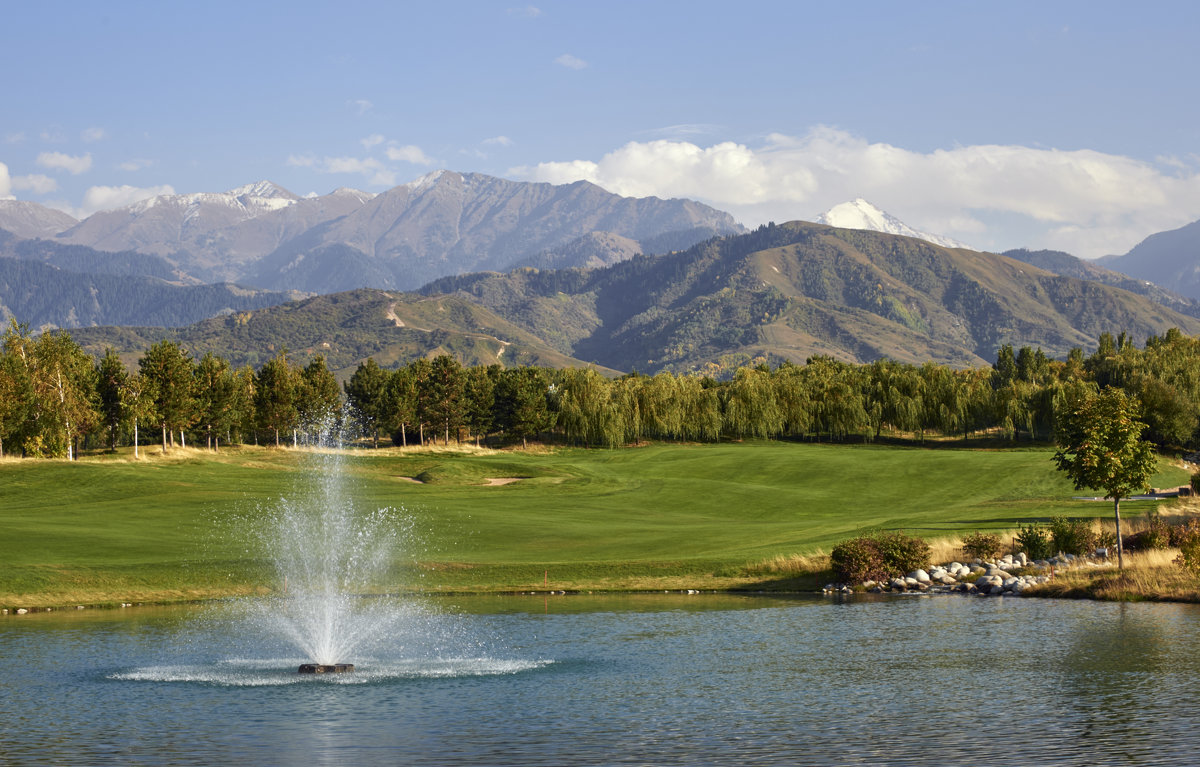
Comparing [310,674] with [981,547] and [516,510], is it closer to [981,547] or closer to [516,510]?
[981,547]

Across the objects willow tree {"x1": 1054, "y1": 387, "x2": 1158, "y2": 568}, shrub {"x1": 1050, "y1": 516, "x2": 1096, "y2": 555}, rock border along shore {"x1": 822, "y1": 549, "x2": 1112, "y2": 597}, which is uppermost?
willow tree {"x1": 1054, "y1": 387, "x2": 1158, "y2": 568}

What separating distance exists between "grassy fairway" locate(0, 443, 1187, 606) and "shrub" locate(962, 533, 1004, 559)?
3501 millimetres

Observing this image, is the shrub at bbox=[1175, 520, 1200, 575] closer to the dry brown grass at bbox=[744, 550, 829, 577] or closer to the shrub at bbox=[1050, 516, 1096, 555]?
the shrub at bbox=[1050, 516, 1096, 555]

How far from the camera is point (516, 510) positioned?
238 ft

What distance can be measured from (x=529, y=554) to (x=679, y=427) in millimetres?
93923

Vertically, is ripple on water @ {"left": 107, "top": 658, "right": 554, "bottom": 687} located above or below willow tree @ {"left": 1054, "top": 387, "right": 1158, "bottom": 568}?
below

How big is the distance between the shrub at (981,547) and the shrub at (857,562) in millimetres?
5045

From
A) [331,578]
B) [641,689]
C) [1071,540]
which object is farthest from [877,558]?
[331,578]

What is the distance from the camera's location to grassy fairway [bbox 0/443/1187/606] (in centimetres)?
4927

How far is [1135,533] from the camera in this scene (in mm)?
50219

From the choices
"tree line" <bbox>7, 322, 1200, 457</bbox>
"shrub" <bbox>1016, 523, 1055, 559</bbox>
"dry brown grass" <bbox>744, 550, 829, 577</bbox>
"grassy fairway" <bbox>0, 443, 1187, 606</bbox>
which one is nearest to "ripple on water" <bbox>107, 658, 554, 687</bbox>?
"grassy fairway" <bbox>0, 443, 1187, 606</bbox>

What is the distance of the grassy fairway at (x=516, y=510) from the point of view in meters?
49.3

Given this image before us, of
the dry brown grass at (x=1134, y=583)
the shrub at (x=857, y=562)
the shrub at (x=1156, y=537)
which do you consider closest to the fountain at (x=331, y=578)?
the shrub at (x=857, y=562)

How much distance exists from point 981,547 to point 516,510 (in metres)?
33.5
